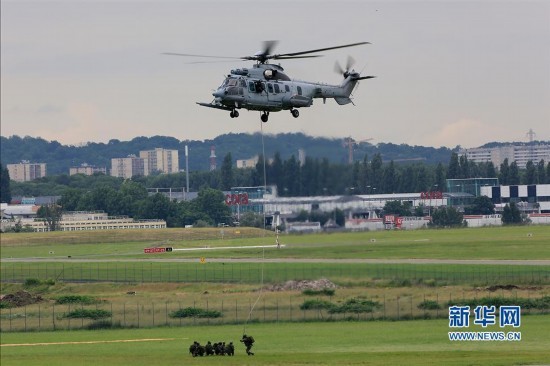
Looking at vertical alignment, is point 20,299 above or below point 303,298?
below

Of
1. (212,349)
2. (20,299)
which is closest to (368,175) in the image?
(212,349)

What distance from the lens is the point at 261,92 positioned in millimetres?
77562

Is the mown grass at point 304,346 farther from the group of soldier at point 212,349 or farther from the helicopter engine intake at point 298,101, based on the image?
the helicopter engine intake at point 298,101

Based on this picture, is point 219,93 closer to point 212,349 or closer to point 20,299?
point 212,349

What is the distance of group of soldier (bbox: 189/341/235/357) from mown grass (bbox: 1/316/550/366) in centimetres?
73

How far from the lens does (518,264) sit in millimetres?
134875

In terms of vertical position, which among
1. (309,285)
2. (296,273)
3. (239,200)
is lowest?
(309,285)

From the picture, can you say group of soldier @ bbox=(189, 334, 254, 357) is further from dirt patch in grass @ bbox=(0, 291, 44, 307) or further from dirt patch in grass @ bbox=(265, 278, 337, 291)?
dirt patch in grass @ bbox=(0, 291, 44, 307)

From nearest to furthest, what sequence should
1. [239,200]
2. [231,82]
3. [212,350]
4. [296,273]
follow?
[231,82]
[212,350]
[296,273]
[239,200]

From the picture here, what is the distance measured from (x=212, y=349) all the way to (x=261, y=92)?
30.8 meters

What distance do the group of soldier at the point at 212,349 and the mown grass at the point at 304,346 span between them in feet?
2.39

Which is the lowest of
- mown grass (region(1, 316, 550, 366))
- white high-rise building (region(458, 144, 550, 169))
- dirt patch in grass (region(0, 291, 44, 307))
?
mown grass (region(1, 316, 550, 366))

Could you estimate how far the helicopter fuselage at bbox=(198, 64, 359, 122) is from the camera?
76.8 metres

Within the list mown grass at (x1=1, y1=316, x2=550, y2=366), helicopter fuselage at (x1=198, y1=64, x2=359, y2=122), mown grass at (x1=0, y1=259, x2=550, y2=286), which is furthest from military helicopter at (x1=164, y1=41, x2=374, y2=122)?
mown grass at (x1=0, y1=259, x2=550, y2=286)
